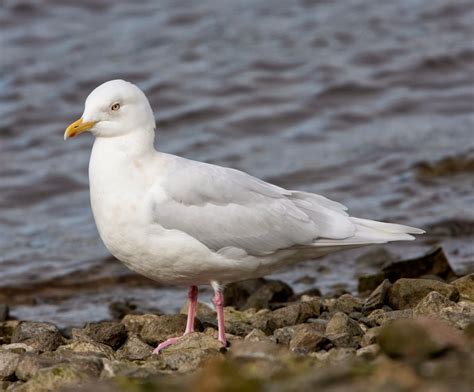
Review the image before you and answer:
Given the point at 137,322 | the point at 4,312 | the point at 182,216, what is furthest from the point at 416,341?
the point at 4,312

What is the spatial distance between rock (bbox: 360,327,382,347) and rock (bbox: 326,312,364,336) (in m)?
0.18

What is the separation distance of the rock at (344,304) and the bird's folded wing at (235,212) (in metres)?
0.69

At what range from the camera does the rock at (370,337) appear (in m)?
6.26

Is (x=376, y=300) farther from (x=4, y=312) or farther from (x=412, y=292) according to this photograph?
(x=4, y=312)

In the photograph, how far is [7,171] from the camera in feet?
44.3

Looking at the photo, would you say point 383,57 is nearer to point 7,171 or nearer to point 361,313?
point 7,171

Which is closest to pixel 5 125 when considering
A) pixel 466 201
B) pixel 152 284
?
pixel 152 284

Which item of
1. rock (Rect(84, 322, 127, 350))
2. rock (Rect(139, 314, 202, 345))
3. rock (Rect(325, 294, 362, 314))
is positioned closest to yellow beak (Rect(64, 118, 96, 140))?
rock (Rect(84, 322, 127, 350))

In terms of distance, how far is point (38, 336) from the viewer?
287 inches

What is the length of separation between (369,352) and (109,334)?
7.09ft

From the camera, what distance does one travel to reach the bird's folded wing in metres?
6.96

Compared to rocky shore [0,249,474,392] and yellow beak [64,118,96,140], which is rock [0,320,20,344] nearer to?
rocky shore [0,249,474,392]

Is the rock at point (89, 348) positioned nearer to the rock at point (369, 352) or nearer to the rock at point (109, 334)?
the rock at point (109, 334)

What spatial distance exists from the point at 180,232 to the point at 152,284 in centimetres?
389
